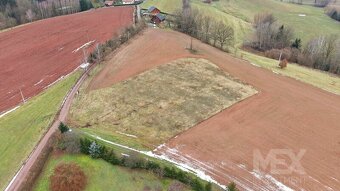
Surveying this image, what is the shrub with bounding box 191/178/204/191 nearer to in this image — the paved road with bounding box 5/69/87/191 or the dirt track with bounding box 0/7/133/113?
the paved road with bounding box 5/69/87/191

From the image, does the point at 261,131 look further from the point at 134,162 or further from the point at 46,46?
the point at 46,46

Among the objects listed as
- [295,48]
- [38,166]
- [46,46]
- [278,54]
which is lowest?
[278,54]

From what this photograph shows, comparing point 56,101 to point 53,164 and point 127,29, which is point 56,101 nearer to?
point 53,164

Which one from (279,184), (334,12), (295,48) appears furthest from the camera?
(334,12)

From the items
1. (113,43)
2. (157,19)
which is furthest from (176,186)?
(157,19)

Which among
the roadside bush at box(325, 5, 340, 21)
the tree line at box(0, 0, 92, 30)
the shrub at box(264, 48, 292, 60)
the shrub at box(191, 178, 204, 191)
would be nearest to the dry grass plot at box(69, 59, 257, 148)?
the shrub at box(191, 178, 204, 191)

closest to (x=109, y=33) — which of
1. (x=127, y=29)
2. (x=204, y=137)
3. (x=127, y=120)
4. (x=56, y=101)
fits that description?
(x=127, y=29)

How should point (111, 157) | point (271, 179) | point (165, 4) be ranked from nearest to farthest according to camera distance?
point (271, 179) → point (111, 157) → point (165, 4)
